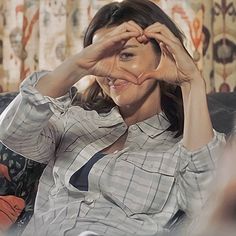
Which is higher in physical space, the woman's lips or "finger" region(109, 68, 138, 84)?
"finger" region(109, 68, 138, 84)

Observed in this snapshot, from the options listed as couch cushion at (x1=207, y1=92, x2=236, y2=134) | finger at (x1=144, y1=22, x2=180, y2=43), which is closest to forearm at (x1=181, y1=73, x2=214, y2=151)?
finger at (x1=144, y1=22, x2=180, y2=43)

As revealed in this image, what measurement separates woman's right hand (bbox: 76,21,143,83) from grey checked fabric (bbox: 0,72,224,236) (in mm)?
101

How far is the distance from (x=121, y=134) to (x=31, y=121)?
0.26 m

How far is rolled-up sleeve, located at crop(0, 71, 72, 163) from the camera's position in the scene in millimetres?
1177

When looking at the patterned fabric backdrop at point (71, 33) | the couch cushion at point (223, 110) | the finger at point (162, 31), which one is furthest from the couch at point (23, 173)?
the patterned fabric backdrop at point (71, 33)

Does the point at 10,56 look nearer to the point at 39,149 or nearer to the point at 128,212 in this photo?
the point at 39,149

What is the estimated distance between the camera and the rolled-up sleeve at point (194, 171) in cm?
113

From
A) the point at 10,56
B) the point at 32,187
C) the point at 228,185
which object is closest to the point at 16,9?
the point at 10,56

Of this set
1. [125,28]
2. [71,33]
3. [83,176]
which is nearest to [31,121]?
[83,176]

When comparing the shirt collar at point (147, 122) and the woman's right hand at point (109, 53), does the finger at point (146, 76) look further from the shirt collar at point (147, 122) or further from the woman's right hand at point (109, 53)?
the shirt collar at point (147, 122)

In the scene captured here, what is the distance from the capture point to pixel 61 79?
1.24m

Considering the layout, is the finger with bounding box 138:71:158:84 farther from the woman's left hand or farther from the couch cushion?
the couch cushion

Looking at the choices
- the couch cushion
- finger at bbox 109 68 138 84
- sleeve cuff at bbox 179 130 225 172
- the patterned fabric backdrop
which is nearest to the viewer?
sleeve cuff at bbox 179 130 225 172

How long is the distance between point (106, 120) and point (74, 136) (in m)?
0.09
